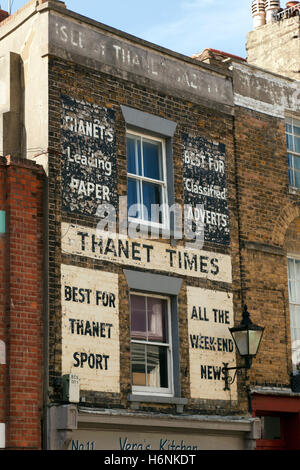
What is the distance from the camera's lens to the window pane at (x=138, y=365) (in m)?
15.0

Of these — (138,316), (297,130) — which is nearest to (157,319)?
(138,316)

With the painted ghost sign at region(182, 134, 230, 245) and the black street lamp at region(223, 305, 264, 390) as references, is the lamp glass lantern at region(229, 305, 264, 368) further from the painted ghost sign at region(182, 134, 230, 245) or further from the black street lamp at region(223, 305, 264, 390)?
the painted ghost sign at region(182, 134, 230, 245)

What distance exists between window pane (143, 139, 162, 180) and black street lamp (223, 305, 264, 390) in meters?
3.16

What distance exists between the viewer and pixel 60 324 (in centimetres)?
1371

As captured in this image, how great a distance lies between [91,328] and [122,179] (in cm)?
289

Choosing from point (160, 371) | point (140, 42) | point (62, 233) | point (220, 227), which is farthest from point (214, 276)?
point (140, 42)

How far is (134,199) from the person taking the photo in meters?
15.8

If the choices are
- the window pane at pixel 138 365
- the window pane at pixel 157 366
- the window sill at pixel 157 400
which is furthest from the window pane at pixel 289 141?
the window sill at pixel 157 400

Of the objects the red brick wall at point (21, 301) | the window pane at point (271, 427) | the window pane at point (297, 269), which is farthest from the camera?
the window pane at point (297, 269)

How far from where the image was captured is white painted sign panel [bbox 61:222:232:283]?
14.4m

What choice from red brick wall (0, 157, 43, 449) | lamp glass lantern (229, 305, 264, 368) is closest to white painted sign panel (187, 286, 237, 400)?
lamp glass lantern (229, 305, 264, 368)

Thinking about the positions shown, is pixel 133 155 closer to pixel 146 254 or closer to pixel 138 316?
pixel 146 254

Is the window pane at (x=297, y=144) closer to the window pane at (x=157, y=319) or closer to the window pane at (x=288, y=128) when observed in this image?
the window pane at (x=288, y=128)

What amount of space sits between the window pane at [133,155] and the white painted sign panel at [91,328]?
2258 millimetres
